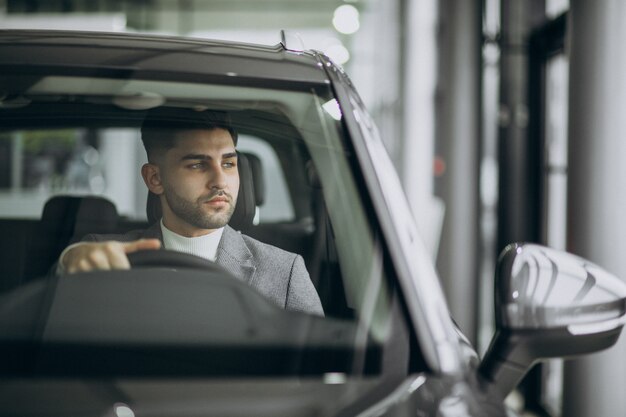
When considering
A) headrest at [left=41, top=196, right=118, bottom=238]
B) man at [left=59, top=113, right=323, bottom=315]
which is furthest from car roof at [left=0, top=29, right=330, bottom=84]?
headrest at [left=41, top=196, right=118, bottom=238]

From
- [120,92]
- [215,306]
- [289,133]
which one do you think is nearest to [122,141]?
[120,92]

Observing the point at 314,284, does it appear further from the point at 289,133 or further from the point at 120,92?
the point at 120,92

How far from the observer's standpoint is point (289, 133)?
1.46 metres

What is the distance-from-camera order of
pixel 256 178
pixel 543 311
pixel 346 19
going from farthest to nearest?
1. pixel 346 19
2. pixel 256 178
3. pixel 543 311

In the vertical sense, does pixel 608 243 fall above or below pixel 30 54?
below

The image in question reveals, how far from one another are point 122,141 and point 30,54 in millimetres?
332

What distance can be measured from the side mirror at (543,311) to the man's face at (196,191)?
0.46 meters

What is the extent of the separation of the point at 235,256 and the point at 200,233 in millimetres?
69

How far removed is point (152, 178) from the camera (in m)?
1.27

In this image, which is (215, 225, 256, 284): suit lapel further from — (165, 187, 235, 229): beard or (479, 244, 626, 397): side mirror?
(479, 244, 626, 397): side mirror

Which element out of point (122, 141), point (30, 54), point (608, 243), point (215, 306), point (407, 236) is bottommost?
point (608, 243)

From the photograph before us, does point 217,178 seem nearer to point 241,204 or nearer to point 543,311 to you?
point 241,204

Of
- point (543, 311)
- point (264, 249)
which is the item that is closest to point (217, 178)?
point (264, 249)

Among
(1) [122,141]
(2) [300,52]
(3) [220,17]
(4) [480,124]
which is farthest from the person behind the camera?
(3) [220,17]
